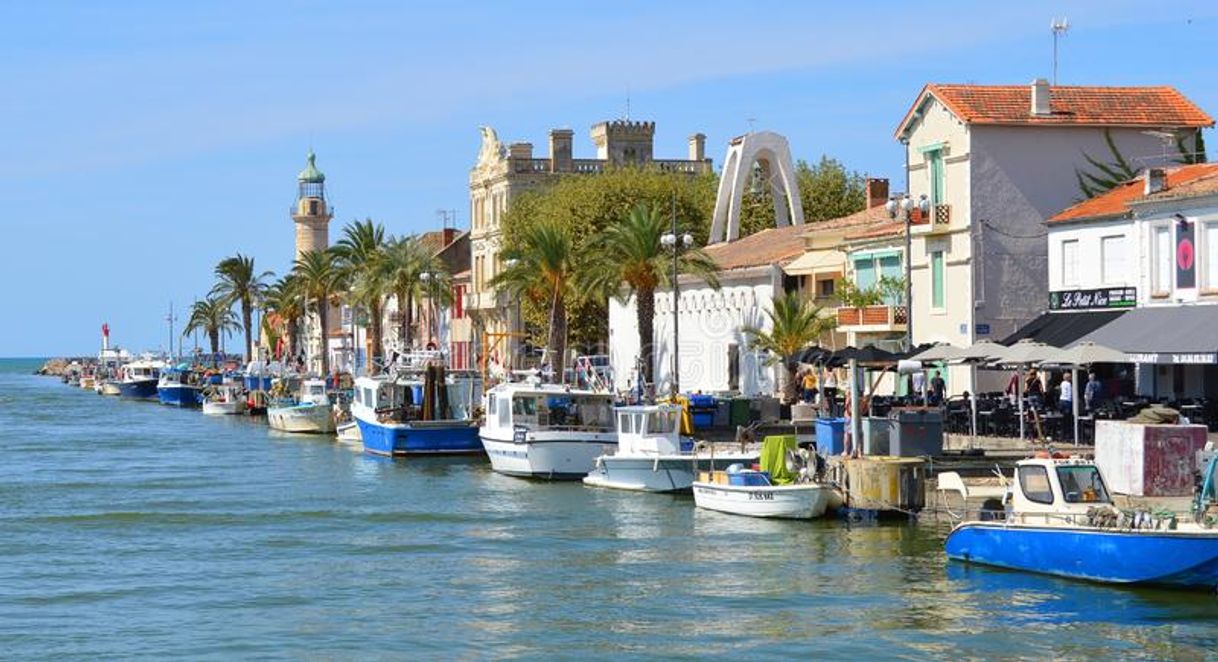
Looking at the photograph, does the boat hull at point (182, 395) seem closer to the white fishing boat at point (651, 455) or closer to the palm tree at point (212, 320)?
the palm tree at point (212, 320)

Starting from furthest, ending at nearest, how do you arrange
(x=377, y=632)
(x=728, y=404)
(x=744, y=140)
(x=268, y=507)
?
(x=744, y=140) → (x=728, y=404) → (x=268, y=507) → (x=377, y=632)

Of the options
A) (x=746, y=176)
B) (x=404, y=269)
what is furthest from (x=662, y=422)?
(x=404, y=269)

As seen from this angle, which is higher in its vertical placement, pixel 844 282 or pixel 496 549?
pixel 844 282

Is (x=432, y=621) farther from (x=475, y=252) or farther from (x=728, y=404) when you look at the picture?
(x=475, y=252)

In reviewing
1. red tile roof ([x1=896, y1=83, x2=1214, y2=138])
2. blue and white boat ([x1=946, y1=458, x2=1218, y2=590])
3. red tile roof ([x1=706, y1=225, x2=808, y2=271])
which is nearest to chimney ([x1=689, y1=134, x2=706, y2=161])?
red tile roof ([x1=706, y1=225, x2=808, y2=271])

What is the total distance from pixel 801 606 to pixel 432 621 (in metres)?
5.82

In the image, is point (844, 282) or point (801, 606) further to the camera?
point (844, 282)

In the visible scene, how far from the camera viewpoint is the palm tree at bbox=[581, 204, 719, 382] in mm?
65375

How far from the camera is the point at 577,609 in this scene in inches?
1268

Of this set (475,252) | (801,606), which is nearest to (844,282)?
(801,606)

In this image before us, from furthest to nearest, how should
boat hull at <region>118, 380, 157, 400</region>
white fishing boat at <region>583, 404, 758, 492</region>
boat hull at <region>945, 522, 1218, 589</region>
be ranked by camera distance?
boat hull at <region>118, 380, 157, 400</region> → white fishing boat at <region>583, 404, 758, 492</region> → boat hull at <region>945, 522, 1218, 589</region>

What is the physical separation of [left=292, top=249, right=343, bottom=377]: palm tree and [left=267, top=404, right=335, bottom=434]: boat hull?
22551 mm

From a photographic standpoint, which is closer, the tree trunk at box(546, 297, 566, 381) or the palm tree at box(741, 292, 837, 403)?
the palm tree at box(741, 292, 837, 403)

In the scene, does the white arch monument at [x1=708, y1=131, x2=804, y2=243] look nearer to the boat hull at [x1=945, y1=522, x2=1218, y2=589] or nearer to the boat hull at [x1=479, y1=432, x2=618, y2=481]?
the boat hull at [x1=479, y1=432, x2=618, y2=481]
